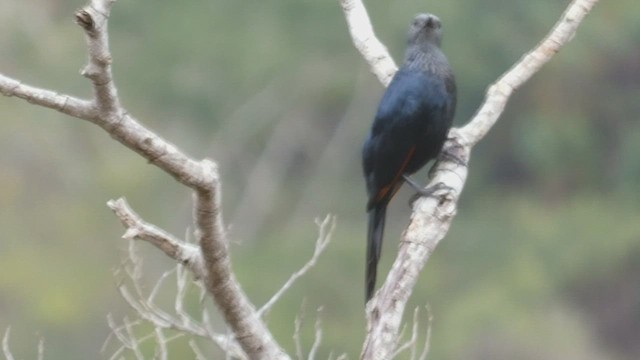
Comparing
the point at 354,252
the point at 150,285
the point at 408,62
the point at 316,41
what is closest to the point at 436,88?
the point at 408,62

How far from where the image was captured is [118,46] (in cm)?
1530

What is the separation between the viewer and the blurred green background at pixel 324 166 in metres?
13.9

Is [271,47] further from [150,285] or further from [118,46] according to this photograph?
[150,285]

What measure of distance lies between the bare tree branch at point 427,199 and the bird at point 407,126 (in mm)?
86

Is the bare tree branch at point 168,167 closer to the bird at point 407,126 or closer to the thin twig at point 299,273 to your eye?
the thin twig at point 299,273

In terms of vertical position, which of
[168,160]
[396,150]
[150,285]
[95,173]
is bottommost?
[168,160]

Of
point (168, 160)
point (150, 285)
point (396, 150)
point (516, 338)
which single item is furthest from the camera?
point (516, 338)

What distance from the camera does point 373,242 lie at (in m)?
5.61

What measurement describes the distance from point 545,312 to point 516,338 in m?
0.81

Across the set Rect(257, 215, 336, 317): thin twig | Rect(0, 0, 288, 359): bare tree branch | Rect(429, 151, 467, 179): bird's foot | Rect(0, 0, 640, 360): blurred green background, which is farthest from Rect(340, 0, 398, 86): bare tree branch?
Rect(0, 0, 640, 360): blurred green background

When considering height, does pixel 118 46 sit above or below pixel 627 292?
above

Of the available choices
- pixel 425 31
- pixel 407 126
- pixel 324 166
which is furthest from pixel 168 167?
pixel 324 166

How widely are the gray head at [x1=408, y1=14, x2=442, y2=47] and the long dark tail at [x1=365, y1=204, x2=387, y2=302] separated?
2.25 feet

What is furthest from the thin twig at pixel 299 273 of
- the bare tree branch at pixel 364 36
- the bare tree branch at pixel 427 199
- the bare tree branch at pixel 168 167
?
the bare tree branch at pixel 364 36
